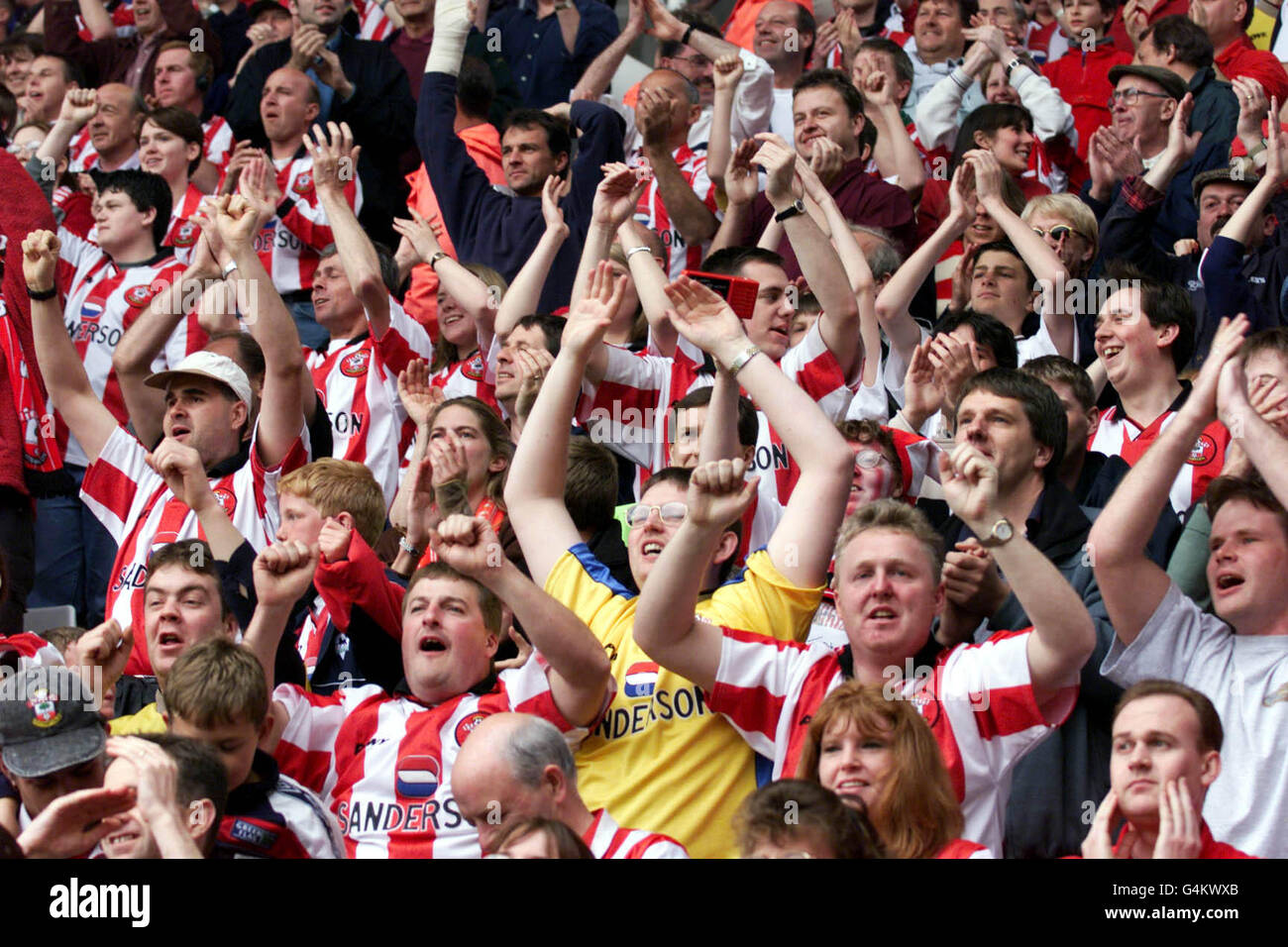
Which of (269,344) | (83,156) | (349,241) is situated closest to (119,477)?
(269,344)

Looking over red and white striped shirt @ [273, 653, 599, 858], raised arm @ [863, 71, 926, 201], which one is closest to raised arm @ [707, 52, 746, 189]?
raised arm @ [863, 71, 926, 201]

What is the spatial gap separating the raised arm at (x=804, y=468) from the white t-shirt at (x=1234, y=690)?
75 centimetres

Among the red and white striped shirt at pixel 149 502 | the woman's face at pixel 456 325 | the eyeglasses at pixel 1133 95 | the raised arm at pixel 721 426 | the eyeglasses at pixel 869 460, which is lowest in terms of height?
the red and white striped shirt at pixel 149 502

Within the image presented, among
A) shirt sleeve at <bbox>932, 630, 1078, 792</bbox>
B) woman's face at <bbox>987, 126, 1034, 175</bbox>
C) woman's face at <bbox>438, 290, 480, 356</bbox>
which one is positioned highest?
woman's face at <bbox>987, 126, 1034, 175</bbox>

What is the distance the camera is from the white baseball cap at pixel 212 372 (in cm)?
625

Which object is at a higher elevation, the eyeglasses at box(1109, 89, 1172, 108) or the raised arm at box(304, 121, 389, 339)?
the eyeglasses at box(1109, 89, 1172, 108)

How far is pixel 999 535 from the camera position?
3.97m

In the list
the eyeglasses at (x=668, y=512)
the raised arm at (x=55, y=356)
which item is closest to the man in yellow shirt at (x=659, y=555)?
the eyeglasses at (x=668, y=512)

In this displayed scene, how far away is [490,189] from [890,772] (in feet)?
16.3

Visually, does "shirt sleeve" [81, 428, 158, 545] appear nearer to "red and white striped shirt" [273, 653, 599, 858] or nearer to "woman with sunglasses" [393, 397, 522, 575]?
"woman with sunglasses" [393, 397, 522, 575]

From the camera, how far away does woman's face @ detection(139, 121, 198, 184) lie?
29.2 ft

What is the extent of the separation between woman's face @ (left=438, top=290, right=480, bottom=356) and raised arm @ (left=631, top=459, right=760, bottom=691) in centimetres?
343

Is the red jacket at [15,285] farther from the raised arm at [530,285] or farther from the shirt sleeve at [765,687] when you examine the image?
the shirt sleeve at [765,687]
